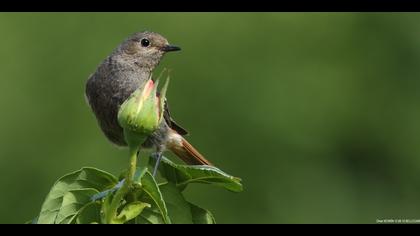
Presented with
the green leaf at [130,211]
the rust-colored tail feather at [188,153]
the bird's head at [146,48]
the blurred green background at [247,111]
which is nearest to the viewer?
the green leaf at [130,211]

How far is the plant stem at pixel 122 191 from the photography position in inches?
84.1

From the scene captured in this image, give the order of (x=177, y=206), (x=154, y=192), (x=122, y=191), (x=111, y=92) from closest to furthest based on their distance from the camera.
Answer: (x=122, y=191), (x=154, y=192), (x=177, y=206), (x=111, y=92)

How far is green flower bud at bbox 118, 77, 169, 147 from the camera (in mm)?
2307

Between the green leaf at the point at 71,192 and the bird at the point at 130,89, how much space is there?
2186mm

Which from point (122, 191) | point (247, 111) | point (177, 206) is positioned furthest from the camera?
point (247, 111)

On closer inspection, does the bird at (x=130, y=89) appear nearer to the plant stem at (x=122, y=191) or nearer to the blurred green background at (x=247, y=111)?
the plant stem at (x=122, y=191)

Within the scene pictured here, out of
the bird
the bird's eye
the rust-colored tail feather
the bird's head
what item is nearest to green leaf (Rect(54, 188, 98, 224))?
the bird

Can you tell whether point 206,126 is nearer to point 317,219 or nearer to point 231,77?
point 231,77

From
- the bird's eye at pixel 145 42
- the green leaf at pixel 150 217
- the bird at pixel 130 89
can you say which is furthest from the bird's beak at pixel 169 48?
the green leaf at pixel 150 217

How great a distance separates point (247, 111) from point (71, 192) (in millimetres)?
7149

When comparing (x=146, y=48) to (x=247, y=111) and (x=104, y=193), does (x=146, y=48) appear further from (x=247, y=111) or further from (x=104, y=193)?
(x=247, y=111)

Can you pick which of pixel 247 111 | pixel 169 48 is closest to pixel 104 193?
pixel 169 48

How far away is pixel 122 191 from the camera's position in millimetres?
2160
